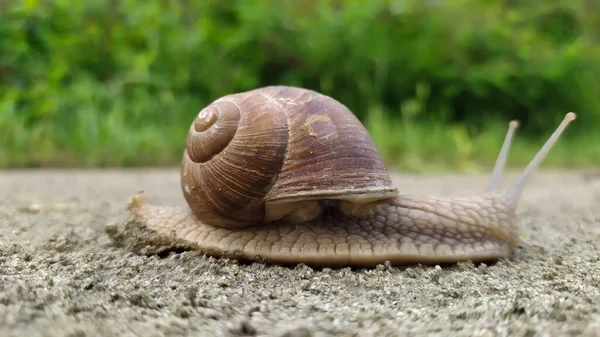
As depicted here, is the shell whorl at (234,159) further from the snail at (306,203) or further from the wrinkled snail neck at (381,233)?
the wrinkled snail neck at (381,233)

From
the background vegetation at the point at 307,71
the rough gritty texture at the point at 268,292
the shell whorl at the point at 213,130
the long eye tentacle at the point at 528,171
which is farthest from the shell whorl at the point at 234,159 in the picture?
the background vegetation at the point at 307,71

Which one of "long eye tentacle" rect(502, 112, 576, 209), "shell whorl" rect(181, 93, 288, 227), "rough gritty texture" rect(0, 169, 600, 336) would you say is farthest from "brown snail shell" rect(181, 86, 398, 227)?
"long eye tentacle" rect(502, 112, 576, 209)

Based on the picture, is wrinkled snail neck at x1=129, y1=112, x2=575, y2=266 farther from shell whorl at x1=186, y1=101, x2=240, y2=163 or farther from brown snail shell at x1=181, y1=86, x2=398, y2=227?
shell whorl at x1=186, y1=101, x2=240, y2=163

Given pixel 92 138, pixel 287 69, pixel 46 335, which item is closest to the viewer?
pixel 46 335

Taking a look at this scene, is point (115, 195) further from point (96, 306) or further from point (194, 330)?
point (194, 330)

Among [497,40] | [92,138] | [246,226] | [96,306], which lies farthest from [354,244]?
[497,40]

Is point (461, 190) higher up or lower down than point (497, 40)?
lower down
